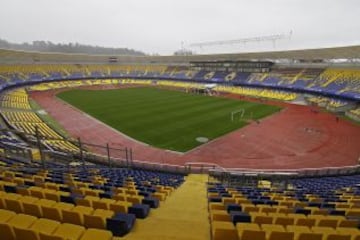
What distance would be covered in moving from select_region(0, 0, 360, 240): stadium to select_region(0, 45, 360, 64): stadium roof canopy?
1.26 ft

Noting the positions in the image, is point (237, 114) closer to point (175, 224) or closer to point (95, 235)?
point (175, 224)

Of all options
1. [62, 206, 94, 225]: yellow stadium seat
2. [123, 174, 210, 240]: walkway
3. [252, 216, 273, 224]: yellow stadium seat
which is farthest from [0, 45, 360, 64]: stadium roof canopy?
[62, 206, 94, 225]: yellow stadium seat

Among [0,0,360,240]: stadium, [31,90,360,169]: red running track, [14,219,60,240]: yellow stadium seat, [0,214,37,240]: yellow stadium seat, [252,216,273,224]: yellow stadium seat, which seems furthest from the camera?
[31,90,360,169]: red running track

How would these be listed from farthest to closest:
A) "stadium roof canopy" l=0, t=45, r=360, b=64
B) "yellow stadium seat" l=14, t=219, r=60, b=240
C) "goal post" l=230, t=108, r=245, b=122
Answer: "stadium roof canopy" l=0, t=45, r=360, b=64 < "goal post" l=230, t=108, r=245, b=122 < "yellow stadium seat" l=14, t=219, r=60, b=240

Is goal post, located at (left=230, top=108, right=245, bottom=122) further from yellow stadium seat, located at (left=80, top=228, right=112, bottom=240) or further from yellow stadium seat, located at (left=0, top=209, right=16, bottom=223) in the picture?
yellow stadium seat, located at (left=0, top=209, right=16, bottom=223)

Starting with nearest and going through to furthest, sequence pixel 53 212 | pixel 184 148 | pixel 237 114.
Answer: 1. pixel 53 212
2. pixel 184 148
3. pixel 237 114

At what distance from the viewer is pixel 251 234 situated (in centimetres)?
466

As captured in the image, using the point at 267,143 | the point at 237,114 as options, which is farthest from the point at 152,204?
the point at 237,114

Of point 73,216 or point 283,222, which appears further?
point 283,222

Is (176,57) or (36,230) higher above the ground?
(176,57)

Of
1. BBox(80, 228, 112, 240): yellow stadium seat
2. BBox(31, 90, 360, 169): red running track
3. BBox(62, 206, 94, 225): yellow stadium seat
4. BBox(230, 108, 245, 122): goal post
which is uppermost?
BBox(80, 228, 112, 240): yellow stadium seat

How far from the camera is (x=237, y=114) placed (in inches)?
1505

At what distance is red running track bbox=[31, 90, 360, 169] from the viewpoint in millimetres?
22766

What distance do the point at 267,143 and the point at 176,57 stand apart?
62440 mm
